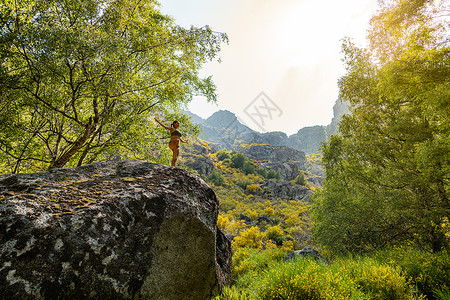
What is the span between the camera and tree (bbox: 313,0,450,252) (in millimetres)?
5230

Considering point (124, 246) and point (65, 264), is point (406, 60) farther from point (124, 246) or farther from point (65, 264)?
point (65, 264)

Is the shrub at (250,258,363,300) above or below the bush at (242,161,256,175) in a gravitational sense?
above

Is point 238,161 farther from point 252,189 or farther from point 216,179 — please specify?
point 252,189

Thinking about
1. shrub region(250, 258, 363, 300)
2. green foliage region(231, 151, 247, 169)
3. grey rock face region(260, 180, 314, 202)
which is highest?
shrub region(250, 258, 363, 300)

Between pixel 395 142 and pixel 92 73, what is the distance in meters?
13.1

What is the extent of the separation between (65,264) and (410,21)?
10.3m

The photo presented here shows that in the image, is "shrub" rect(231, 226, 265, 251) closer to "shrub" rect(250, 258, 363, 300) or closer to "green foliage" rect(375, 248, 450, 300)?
"green foliage" rect(375, 248, 450, 300)

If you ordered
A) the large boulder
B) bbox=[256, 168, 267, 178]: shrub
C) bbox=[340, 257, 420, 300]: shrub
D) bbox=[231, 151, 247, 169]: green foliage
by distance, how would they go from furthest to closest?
1. bbox=[231, 151, 247, 169]: green foliage
2. bbox=[256, 168, 267, 178]: shrub
3. bbox=[340, 257, 420, 300]: shrub
4. the large boulder

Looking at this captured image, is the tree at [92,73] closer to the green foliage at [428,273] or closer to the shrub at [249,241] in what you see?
the green foliage at [428,273]

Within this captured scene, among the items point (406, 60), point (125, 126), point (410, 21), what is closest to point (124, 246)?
point (125, 126)

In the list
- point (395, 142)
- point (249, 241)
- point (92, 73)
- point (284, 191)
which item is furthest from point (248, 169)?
point (92, 73)

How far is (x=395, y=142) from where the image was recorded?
8.98m

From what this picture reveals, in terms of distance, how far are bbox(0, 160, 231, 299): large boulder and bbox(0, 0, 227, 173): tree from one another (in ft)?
11.5

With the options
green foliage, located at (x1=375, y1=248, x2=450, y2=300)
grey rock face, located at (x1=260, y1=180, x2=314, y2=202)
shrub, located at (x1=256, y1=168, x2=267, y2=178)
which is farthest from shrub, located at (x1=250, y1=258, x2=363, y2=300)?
shrub, located at (x1=256, y1=168, x2=267, y2=178)
